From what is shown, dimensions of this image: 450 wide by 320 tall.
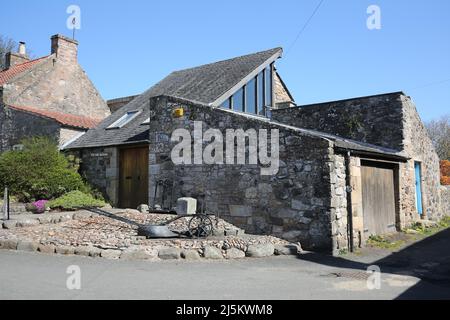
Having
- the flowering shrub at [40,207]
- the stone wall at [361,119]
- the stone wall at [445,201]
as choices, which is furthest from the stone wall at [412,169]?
the flowering shrub at [40,207]

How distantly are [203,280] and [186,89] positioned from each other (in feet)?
40.3

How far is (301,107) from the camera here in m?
16.4

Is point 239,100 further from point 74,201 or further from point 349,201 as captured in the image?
point 349,201

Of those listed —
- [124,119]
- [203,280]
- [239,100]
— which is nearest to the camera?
[203,280]

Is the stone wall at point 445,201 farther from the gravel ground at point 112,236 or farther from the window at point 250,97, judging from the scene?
the gravel ground at point 112,236

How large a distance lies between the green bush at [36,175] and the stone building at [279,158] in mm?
1207

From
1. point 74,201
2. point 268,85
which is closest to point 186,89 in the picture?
point 268,85

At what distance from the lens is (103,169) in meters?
14.9

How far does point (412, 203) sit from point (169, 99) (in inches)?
371

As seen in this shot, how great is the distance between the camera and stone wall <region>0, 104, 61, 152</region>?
1753 cm

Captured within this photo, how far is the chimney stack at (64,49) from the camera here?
21938 millimetres

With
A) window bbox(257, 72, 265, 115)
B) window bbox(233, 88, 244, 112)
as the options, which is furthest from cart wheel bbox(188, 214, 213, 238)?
window bbox(257, 72, 265, 115)

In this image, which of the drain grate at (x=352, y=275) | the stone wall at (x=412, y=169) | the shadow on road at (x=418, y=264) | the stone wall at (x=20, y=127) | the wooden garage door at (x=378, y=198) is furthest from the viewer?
the stone wall at (x=20, y=127)

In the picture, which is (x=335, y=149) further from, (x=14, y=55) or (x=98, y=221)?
(x=14, y=55)
